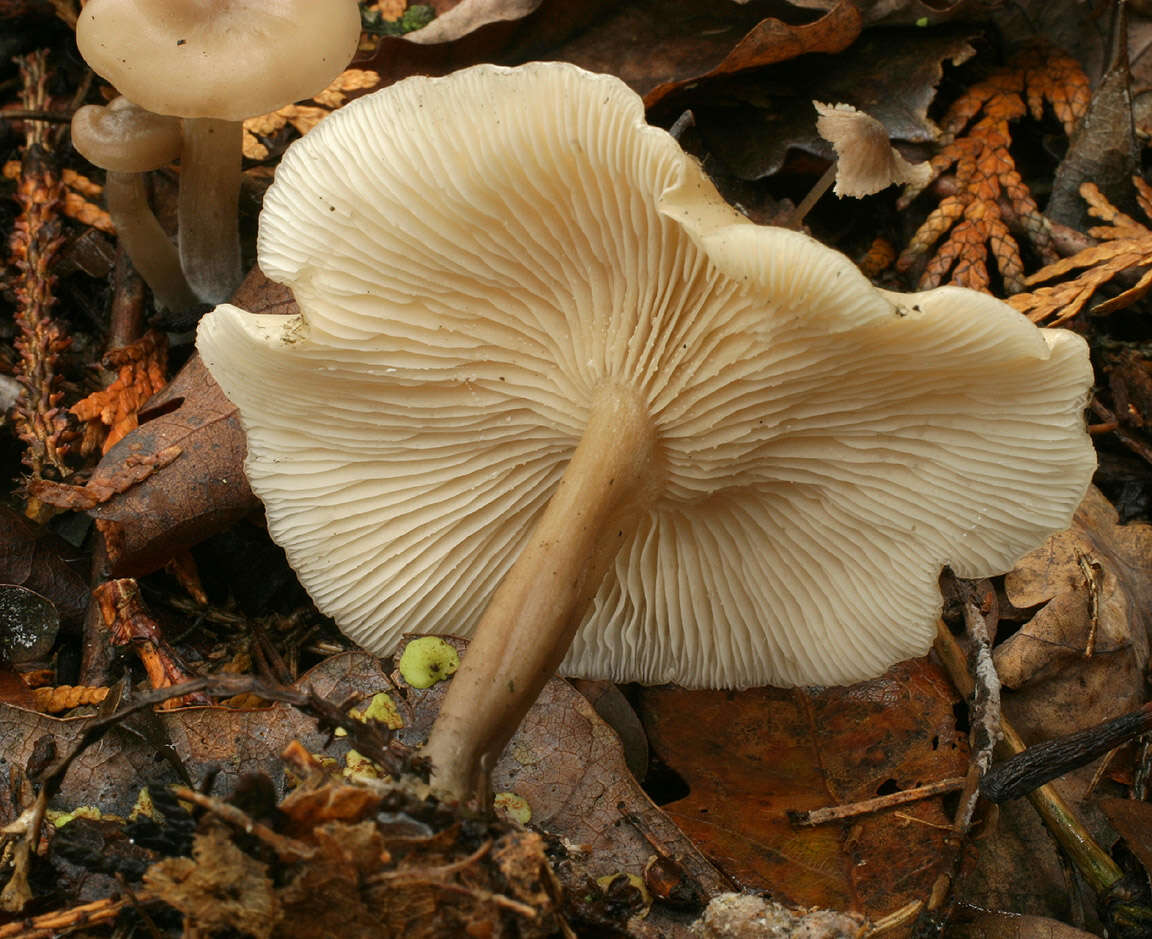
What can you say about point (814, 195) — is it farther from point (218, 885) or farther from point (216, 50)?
point (218, 885)

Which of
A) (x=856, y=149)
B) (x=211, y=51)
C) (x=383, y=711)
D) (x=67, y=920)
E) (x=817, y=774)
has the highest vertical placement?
(x=211, y=51)

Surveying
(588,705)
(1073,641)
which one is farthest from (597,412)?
(1073,641)

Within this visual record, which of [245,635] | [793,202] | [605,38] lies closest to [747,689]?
[245,635]

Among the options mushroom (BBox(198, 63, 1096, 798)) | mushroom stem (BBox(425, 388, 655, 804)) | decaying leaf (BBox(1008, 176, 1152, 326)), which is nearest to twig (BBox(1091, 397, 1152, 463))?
decaying leaf (BBox(1008, 176, 1152, 326))

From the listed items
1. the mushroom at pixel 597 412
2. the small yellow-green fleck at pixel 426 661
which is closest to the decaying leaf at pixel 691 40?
the mushroom at pixel 597 412

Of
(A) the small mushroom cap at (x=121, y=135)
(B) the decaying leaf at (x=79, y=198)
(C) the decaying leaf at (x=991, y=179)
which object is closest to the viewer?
(A) the small mushroom cap at (x=121, y=135)

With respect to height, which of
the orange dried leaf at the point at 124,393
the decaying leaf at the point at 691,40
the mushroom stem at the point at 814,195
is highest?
the decaying leaf at the point at 691,40

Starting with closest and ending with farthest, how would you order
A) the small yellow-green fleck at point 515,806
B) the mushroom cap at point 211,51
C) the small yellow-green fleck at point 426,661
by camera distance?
the small yellow-green fleck at point 515,806 < the small yellow-green fleck at point 426,661 < the mushroom cap at point 211,51

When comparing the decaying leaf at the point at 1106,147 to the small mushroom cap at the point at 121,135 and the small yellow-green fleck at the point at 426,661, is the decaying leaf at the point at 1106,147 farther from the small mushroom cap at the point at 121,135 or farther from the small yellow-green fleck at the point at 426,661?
the small mushroom cap at the point at 121,135
